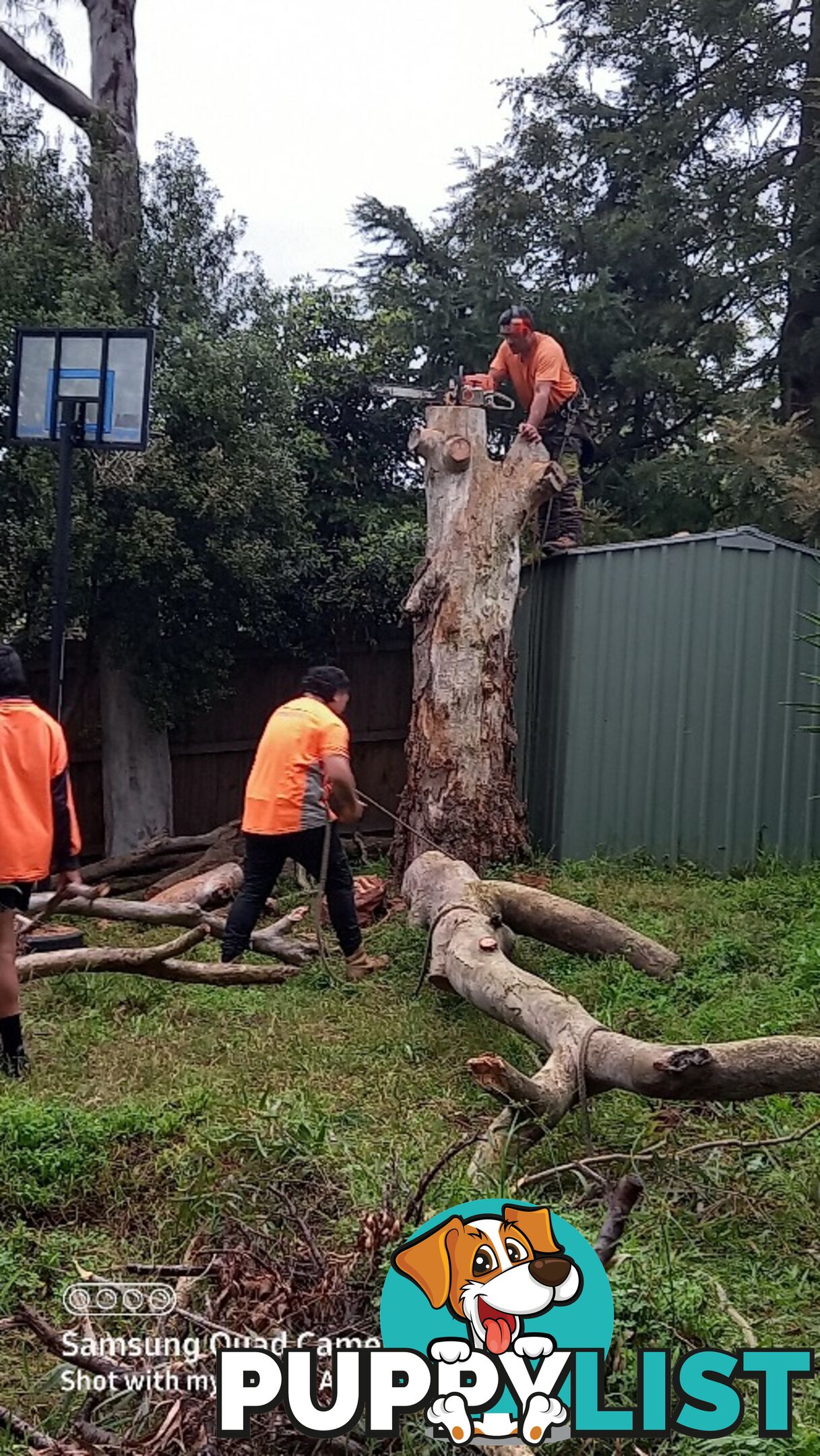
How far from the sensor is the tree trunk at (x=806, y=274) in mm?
12414

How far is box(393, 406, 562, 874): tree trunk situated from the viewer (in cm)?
861

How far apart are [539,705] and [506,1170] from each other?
6477 millimetres

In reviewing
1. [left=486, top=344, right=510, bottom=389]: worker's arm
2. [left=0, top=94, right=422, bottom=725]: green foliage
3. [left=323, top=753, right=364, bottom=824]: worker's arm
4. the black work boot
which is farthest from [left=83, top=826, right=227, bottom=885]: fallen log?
the black work boot

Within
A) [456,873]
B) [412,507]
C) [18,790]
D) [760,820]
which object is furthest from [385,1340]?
[412,507]

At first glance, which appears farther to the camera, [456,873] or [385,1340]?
[456,873]

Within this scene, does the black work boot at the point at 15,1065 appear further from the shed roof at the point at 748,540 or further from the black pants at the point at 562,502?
the black pants at the point at 562,502

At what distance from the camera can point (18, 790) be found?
17.9 feet

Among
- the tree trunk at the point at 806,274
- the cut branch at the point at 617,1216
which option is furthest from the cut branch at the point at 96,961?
the tree trunk at the point at 806,274

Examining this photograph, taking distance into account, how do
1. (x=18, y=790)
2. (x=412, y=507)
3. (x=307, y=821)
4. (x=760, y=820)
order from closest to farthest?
1. (x=18, y=790)
2. (x=307, y=821)
3. (x=760, y=820)
4. (x=412, y=507)

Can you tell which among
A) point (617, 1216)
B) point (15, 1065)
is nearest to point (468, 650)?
point (15, 1065)

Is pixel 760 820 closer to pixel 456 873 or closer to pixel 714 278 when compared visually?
pixel 456 873

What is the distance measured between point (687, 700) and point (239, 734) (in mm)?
4321

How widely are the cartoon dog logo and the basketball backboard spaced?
6668 millimetres
